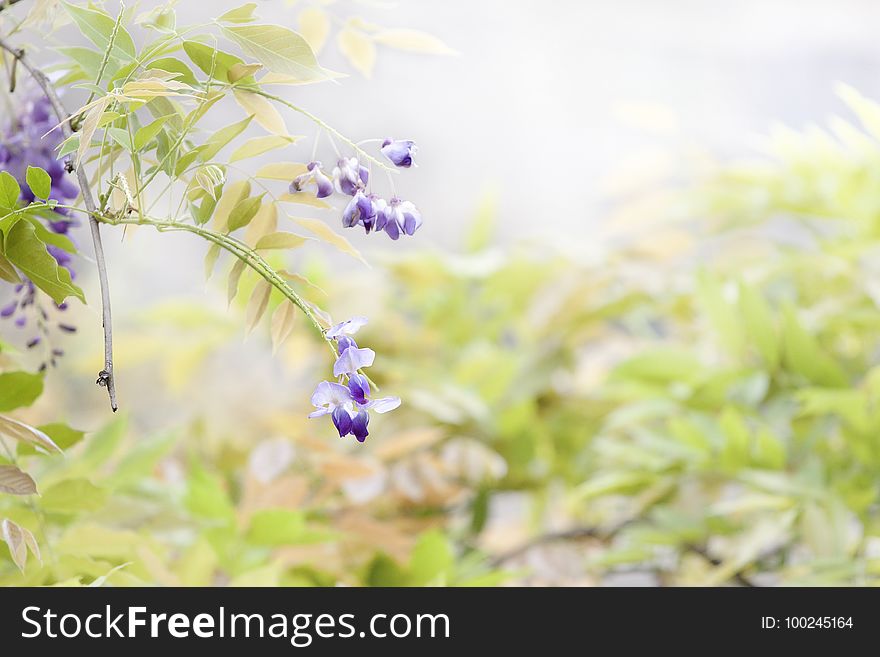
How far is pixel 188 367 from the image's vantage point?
0.77 metres

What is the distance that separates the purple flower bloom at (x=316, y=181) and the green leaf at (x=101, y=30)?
72mm

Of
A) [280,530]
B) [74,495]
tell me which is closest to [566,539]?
[280,530]

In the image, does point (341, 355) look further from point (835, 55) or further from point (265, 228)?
point (835, 55)

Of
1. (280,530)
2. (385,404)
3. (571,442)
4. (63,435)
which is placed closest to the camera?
(385,404)

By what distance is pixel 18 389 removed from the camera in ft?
1.18

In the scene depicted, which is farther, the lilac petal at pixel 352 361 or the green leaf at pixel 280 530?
the green leaf at pixel 280 530

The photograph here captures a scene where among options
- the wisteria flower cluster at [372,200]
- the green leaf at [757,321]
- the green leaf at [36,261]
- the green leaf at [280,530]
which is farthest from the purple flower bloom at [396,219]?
the green leaf at [757,321]

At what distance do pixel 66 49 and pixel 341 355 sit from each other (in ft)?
0.53

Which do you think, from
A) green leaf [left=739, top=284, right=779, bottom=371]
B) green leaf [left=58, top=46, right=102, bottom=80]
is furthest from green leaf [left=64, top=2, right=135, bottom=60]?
green leaf [left=739, top=284, right=779, bottom=371]

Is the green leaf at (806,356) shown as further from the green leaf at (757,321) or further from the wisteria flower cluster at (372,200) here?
the wisteria flower cluster at (372,200)

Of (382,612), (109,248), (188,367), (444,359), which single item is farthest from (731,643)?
(109,248)

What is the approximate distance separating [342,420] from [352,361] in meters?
0.02

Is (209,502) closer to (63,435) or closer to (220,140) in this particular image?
(63,435)

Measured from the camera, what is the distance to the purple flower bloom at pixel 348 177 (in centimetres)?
30
